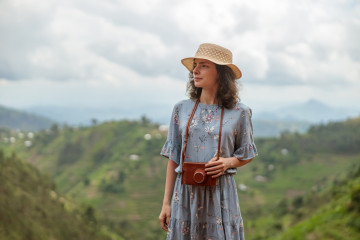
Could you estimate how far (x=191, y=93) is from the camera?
259cm

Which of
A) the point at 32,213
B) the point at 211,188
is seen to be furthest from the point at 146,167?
the point at 211,188

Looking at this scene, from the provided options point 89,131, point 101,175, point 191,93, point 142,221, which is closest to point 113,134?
point 89,131

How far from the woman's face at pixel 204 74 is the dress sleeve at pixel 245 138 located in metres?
0.24

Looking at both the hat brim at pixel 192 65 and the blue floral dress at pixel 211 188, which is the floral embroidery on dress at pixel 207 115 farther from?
the hat brim at pixel 192 65

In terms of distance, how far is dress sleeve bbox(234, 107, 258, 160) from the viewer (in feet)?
7.84

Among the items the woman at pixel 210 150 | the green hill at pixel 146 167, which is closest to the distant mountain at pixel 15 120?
the green hill at pixel 146 167

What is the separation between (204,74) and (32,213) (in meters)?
18.1

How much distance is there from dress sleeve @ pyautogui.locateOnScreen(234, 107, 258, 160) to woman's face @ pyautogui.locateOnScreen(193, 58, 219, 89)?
245 millimetres

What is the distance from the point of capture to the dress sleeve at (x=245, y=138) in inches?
94.1

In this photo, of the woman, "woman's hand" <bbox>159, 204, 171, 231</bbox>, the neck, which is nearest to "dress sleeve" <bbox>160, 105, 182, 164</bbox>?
the woman

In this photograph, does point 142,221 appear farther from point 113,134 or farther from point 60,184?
point 113,134

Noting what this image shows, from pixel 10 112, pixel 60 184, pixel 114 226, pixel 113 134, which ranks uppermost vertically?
pixel 10 112

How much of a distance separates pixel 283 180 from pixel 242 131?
216ft

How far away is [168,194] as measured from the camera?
247 cm
